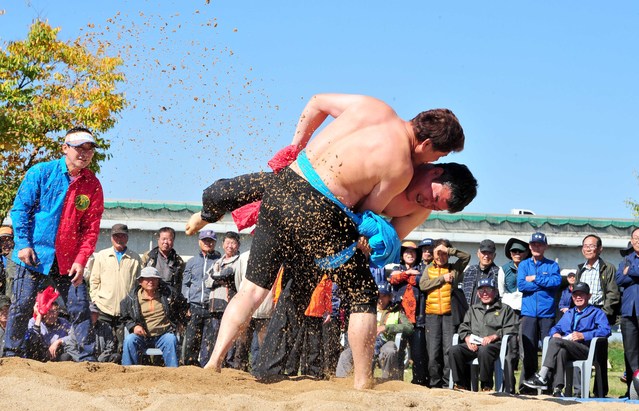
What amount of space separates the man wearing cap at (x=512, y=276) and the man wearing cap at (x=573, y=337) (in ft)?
3.95

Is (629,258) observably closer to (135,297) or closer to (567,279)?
(567,279)

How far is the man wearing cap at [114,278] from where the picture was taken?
943cm

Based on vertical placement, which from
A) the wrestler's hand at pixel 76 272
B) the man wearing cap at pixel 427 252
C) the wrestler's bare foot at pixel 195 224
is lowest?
the wrestler's hand at pixel 76 272

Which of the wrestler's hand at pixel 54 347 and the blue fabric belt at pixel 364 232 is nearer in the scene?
the blue fabric belt at pixel 364 232

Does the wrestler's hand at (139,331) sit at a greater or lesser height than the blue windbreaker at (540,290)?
lesser

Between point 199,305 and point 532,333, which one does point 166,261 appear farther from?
point 532,333

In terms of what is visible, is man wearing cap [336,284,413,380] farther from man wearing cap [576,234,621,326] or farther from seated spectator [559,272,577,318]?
man wearing cap [576,234,621,326]

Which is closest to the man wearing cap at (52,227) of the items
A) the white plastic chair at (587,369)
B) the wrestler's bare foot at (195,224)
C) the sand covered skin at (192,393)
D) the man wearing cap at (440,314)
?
the sand covered skin at (192,393)

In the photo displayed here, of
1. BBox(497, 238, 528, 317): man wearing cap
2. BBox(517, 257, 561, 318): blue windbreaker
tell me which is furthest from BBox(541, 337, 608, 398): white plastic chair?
BBox(497, 238, 528, 317): man wearing cap

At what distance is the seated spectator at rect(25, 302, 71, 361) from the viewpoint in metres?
8.20

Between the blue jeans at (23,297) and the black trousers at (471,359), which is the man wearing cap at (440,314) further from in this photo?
the blue jeans at (23,297)

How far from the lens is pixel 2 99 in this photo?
15914 mm

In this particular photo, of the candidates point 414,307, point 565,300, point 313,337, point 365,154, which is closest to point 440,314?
point 414,307

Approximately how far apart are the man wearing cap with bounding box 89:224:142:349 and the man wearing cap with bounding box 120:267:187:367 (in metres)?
0.14
